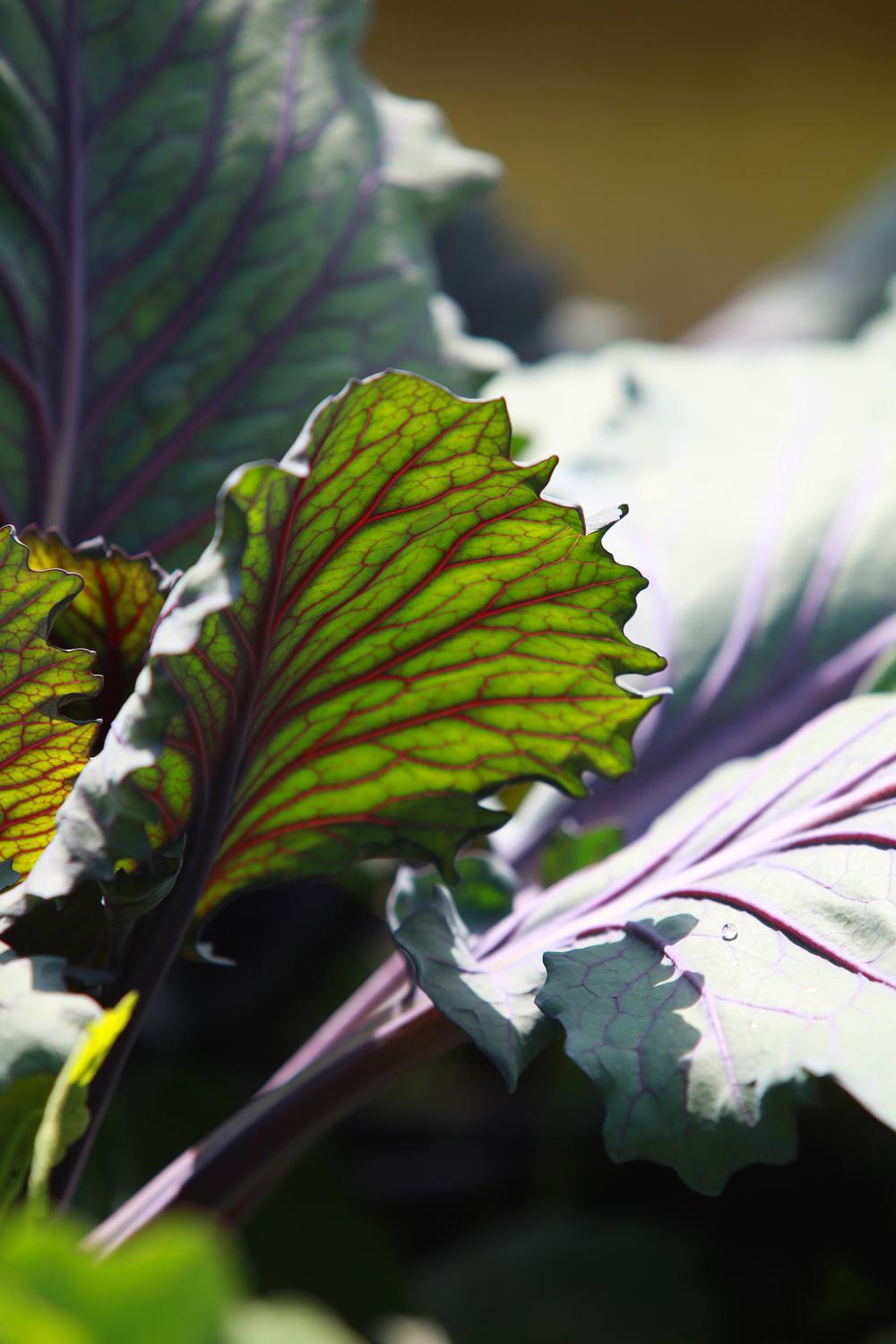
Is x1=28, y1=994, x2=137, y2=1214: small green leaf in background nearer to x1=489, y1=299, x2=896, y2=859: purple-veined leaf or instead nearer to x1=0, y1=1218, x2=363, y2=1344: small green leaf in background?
x1=0, y1=1218, x2=363, y2=1344: small green leaf in background

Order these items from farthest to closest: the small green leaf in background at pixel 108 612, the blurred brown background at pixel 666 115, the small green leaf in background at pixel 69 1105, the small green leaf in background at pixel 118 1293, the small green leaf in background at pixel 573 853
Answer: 1. the blurred brown background at pixel 666 115
2. the small green leaf in background at pixel 573 853
3. the small green leaf in background at pixel 108 612
4. the small green leaf in background at pixel 69 1105
5. the small green leaf in background at pixel 118 1293

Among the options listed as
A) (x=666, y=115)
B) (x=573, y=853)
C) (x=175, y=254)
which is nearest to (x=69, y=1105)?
(x=573, y=853)

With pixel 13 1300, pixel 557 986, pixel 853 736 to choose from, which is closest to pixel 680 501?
pixel 853 736

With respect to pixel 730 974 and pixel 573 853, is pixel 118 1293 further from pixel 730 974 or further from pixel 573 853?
pixel 573 853

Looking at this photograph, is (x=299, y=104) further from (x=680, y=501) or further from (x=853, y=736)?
(x=853, y=736)

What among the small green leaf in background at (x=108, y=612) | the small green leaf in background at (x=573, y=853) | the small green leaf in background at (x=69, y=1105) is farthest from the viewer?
→ the small green leaf in background at (x=573, y=853)

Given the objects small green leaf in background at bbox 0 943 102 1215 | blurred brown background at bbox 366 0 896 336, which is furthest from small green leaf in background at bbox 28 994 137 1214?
blurred brown background at bbox 366 0 896 336

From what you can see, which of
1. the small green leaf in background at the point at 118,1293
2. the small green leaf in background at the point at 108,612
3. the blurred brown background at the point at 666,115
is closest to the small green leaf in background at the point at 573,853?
the small green leaf in background at the point at 108,612

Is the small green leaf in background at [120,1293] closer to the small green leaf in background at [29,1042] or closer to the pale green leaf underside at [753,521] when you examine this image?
the small green leaf in background at [29,1042]
